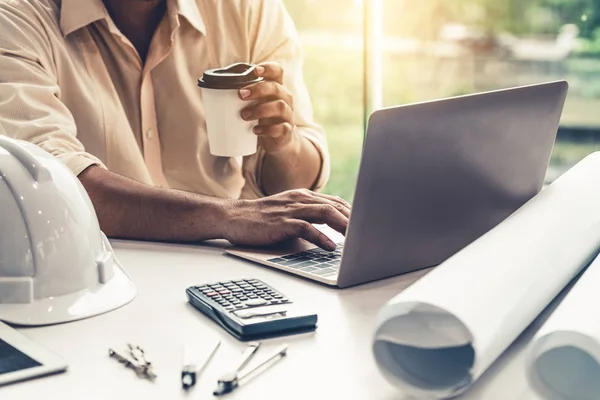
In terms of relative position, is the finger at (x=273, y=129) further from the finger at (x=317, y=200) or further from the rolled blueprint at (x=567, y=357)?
the rolled blueprint at (x=567, y=357)

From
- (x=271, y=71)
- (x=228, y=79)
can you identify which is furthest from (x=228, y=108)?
(x=271, y=71)

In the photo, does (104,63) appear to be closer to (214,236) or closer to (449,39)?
(214,236)

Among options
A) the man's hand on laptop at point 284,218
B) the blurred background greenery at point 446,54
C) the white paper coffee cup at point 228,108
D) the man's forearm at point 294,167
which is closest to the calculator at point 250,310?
the man's hand on laptop at point 284,218

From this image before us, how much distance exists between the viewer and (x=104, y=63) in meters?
1.82

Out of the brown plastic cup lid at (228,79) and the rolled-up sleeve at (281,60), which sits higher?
the brown plastic cup lid at (228,79)

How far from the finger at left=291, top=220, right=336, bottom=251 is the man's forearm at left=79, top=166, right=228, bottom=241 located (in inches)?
5.3

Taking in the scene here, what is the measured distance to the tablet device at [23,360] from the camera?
34.4 inches

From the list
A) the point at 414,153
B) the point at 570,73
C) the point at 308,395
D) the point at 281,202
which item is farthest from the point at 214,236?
the point at 570,73

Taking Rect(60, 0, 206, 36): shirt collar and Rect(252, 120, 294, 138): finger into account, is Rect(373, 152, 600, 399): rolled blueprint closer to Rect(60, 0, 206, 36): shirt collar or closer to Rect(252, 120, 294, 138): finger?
Rect(252, 120, 294, 138): finger

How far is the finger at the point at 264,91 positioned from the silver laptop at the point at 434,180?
28 cm

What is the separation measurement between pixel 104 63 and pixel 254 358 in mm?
1076

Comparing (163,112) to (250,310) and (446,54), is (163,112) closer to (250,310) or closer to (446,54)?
(250,310)

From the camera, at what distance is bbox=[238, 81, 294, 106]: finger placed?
4.75ft

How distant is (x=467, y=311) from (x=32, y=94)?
1054 mm
